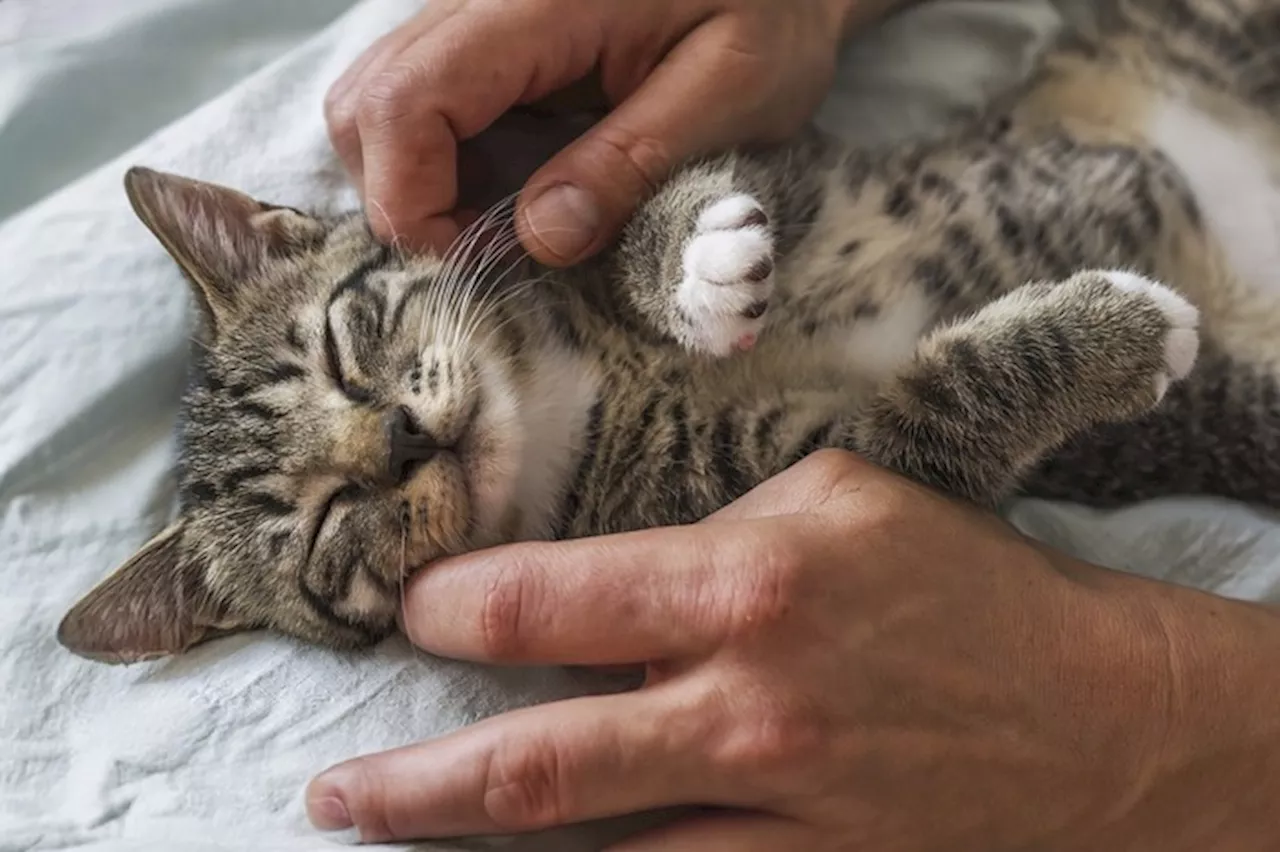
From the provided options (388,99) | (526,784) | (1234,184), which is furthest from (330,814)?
(1234,184)

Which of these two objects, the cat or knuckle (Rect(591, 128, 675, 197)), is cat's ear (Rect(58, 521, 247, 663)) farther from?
knuckle (Rect(591, 128, 675, 197))

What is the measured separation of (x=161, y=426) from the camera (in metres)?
1.24

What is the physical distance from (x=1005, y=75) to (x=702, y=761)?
952mm

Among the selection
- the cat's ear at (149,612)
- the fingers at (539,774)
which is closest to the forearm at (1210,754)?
the fingers at (539,774)

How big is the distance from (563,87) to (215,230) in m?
0.42

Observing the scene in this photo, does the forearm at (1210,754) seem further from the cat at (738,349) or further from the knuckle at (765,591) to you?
the knuckle at (765,591)

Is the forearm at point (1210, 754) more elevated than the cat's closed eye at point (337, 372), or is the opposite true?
the cat's closed eye at point (337, 372)

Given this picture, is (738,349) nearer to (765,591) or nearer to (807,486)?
(807,486)

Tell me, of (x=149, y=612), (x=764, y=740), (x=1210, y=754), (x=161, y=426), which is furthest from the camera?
(x=161, y=426)

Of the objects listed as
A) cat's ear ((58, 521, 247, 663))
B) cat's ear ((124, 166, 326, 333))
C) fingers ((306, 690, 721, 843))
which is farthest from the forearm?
cat's ear ((124, 166, 326, 333))

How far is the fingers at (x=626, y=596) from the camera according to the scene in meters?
0.91

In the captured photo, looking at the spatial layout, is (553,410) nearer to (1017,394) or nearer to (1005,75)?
(1017,394)

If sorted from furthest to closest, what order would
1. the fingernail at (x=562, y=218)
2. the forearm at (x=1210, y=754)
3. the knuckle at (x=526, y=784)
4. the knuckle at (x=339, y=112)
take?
the knuckle at (x=339, y=112) < the fingernail at (x=562, y=218) < the forearm at (x=1210, y=754) < the knuckle at (x=526, y=784)

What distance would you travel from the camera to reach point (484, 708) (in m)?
1.04
